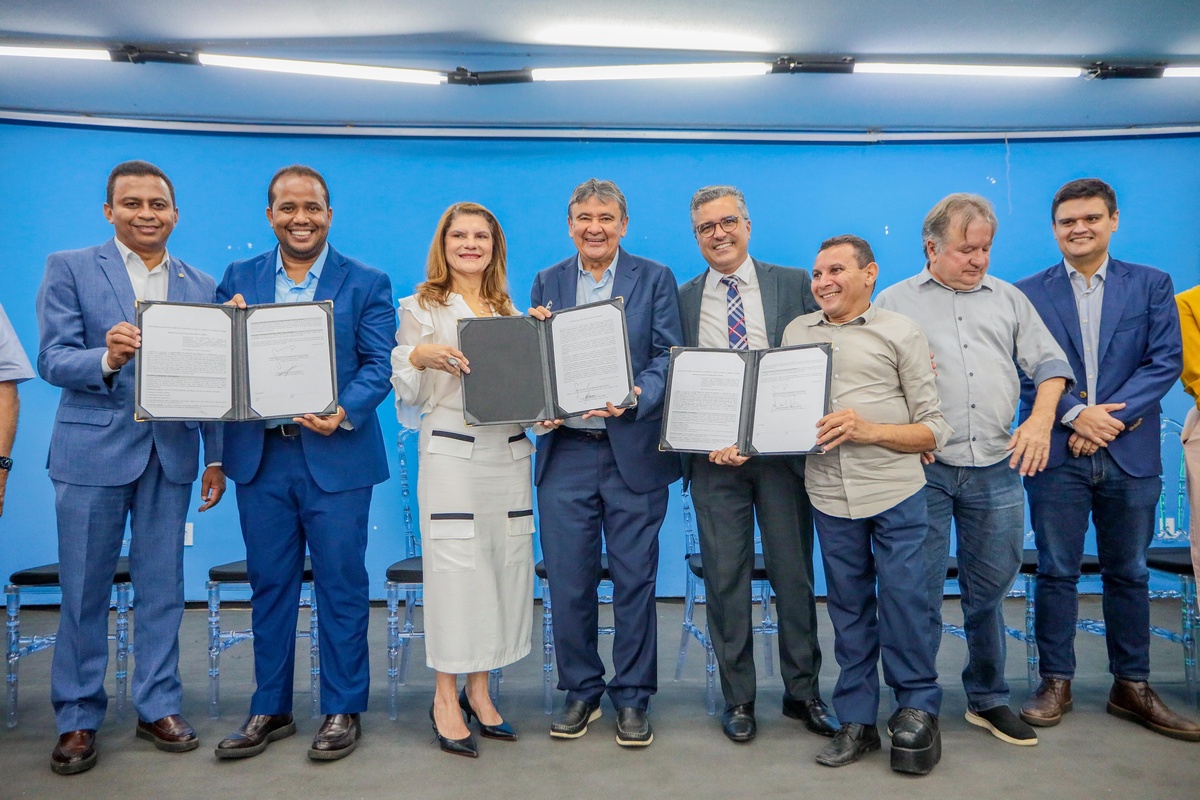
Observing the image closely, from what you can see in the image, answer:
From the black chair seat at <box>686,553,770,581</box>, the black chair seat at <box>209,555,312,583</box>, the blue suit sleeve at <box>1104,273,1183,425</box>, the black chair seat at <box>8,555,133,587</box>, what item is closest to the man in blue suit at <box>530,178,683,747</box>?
Answer: the black chair seat at <box>686,553,770,581</box>

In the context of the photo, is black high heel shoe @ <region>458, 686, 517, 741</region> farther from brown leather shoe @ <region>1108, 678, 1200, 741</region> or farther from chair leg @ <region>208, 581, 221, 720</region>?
brown leather shoe @ <region>1108, 678, 1200, 741</region>

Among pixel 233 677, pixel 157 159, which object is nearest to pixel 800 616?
pixel 233 677

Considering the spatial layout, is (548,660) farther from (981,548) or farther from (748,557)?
(981,548)

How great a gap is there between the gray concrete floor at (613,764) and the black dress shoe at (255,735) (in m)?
0.03

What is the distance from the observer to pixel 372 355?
2785 millimetres

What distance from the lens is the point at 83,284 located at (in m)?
2.67

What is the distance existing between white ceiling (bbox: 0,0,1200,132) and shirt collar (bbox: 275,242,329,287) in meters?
1.47

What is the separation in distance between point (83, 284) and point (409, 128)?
9.00 ft

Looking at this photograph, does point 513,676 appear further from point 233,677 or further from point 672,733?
point 233,677

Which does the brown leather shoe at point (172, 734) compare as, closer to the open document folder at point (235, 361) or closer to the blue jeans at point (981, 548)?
the open document folder at point (235, 361)

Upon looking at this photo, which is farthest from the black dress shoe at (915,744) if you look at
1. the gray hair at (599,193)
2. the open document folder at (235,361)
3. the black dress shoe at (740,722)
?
the open document folder at (235,361)

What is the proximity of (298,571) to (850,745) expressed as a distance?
1962 millimetres

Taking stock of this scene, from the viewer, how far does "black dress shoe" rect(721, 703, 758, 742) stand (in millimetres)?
2723

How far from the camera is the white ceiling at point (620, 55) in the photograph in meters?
3.62
